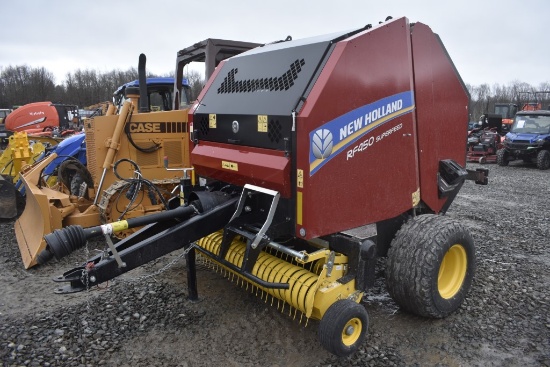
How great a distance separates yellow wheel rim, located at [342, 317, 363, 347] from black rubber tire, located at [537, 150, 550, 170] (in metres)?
12.7

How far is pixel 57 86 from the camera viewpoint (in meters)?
53.3

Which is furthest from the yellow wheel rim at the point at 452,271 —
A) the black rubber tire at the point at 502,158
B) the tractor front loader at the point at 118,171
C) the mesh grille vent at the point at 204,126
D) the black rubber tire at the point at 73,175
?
the black rubber tire at the point at 502,158

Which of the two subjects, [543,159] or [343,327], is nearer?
[343,327]

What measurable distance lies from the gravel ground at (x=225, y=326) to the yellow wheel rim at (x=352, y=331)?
20 centimetres

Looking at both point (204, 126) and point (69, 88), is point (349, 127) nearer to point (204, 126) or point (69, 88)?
point (204, 126)

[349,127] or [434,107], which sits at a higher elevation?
[434,107]

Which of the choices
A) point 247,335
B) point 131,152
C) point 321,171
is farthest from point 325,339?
point 131,152

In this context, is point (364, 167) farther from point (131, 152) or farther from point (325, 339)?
point (131, 152)

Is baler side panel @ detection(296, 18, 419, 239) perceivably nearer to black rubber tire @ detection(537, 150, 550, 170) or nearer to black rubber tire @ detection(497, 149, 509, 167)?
black rubber tire @ detection(537, 150, 550, 170)

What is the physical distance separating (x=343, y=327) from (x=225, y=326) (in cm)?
110

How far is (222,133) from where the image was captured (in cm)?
352

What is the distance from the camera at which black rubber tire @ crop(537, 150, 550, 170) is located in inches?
516

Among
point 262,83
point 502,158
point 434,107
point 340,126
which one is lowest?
point 502,158

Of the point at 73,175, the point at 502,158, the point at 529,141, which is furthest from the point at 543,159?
the point at 73,175
